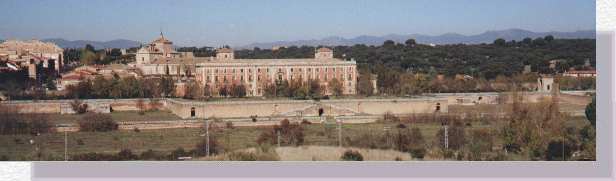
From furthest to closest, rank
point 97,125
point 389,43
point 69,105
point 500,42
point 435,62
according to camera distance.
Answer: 1. point 435,62
2. point 389,43
3. point 500,42
4. point 69,105
5. point 97,125

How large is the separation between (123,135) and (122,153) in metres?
2.73

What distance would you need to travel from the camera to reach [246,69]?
17.7 metres

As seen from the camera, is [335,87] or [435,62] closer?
[335,87]

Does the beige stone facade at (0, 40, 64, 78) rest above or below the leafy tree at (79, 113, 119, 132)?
above

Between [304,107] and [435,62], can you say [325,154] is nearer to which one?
[304,107]

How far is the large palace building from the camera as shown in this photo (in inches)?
690

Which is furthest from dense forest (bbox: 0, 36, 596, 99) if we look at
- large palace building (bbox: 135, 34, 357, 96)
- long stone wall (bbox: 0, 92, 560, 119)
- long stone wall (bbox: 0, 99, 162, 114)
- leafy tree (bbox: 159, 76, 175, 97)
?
long stone wall (bbox: 0, 92, 560, 119)

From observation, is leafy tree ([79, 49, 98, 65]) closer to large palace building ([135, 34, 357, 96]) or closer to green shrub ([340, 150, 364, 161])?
large palace building ([135, 34, 357, 96])

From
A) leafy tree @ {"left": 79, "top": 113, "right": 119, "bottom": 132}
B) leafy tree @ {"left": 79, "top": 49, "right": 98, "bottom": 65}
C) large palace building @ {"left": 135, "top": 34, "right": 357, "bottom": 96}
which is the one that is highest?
leafy tree @ {"left": 79, "top": 49, "right": 98, "bottom": 65}

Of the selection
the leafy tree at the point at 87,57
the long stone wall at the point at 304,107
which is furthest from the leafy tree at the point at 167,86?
the leafy tree at the point at 87,57

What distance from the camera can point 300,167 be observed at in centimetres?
850

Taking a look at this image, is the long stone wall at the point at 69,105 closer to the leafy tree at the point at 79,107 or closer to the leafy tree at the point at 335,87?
the leafy tree at the point at 79,107

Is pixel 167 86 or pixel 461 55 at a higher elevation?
pixel 461 55

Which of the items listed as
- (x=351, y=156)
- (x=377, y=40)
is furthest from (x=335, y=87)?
(x=351, y=156)
